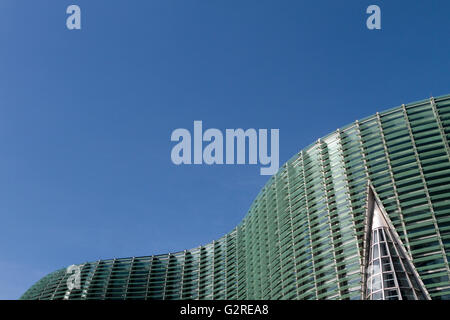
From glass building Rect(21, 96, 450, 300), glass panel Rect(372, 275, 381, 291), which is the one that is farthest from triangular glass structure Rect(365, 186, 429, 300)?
glass building Rect(21, 96, 450, 300)

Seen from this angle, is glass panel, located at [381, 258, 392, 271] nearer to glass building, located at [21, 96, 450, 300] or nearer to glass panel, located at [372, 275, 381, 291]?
glass building, located at [21, 96, 450, 300]

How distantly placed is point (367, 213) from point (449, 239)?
15.2m

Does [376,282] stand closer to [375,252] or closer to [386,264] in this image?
[386,264]

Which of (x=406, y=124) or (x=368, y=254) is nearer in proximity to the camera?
(x=368, y=254)

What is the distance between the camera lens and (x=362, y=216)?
88.9 meters

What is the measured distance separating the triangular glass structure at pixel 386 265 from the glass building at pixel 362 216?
0.19 metres

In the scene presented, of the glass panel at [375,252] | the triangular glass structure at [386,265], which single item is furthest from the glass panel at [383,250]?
the glass panel at [375,252]

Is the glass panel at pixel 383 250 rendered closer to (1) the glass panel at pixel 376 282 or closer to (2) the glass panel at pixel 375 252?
(2) the glass panel at pixel 375 252

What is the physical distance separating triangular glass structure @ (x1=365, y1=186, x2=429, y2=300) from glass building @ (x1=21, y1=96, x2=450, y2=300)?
19 cm

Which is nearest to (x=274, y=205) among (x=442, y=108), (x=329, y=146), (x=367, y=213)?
(x=329, y=146)

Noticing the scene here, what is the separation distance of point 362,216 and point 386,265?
11698 millimetres

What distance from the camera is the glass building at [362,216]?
7988 centimetres

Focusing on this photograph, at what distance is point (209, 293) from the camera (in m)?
149
